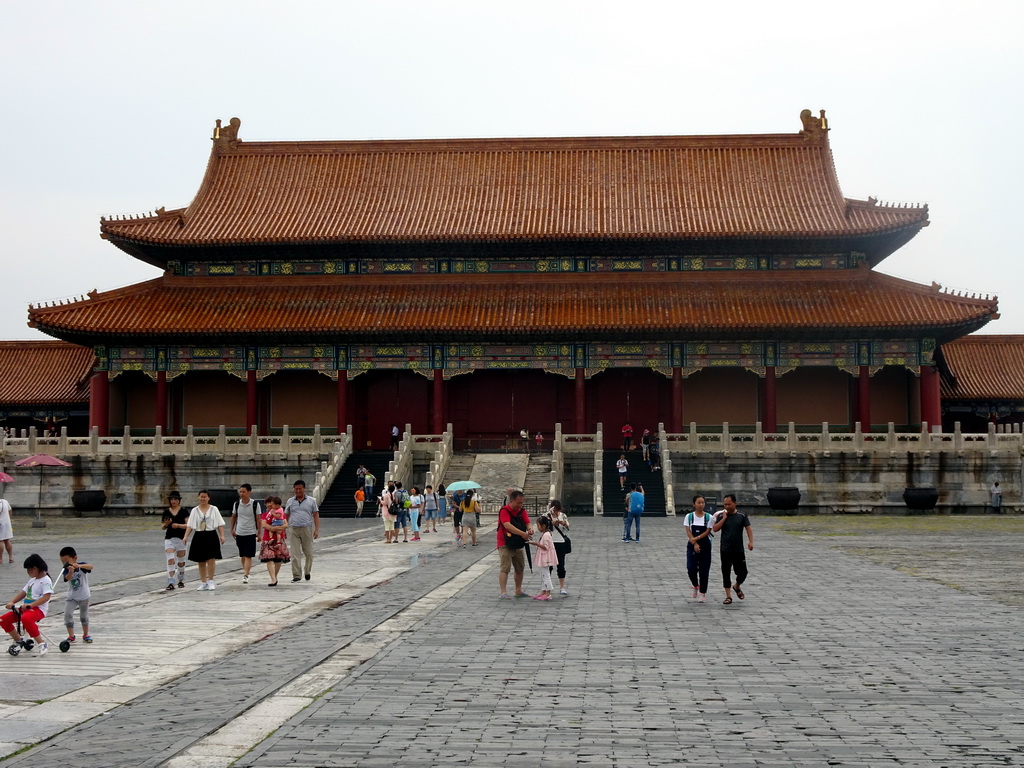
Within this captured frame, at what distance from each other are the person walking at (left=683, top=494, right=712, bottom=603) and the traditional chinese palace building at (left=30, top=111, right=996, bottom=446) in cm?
2978

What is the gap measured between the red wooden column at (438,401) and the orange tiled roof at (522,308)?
5.24ft

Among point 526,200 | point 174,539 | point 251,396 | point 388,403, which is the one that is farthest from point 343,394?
point 174,539

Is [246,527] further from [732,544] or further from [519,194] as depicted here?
[519,194]

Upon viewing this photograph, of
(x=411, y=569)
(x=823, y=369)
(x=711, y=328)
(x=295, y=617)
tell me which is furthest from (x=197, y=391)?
(x=295, y=617)

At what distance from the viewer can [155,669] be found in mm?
11523

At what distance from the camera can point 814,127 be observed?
181 feet

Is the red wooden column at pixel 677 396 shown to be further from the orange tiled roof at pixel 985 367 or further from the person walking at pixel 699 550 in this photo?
the person walking at pixel 699 550

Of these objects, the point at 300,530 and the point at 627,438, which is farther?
the point at 627,438

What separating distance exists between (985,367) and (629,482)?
22.0 m

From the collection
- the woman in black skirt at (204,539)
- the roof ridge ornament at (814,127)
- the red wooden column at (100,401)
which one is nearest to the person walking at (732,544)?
the woman in black skirt at (204,539)

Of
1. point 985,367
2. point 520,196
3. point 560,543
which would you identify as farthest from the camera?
point 520,196

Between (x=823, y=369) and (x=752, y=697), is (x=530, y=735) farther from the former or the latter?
(x=823, y=369)

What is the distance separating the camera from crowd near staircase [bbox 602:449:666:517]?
38.5 metres

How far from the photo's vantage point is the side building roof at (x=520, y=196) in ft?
163
